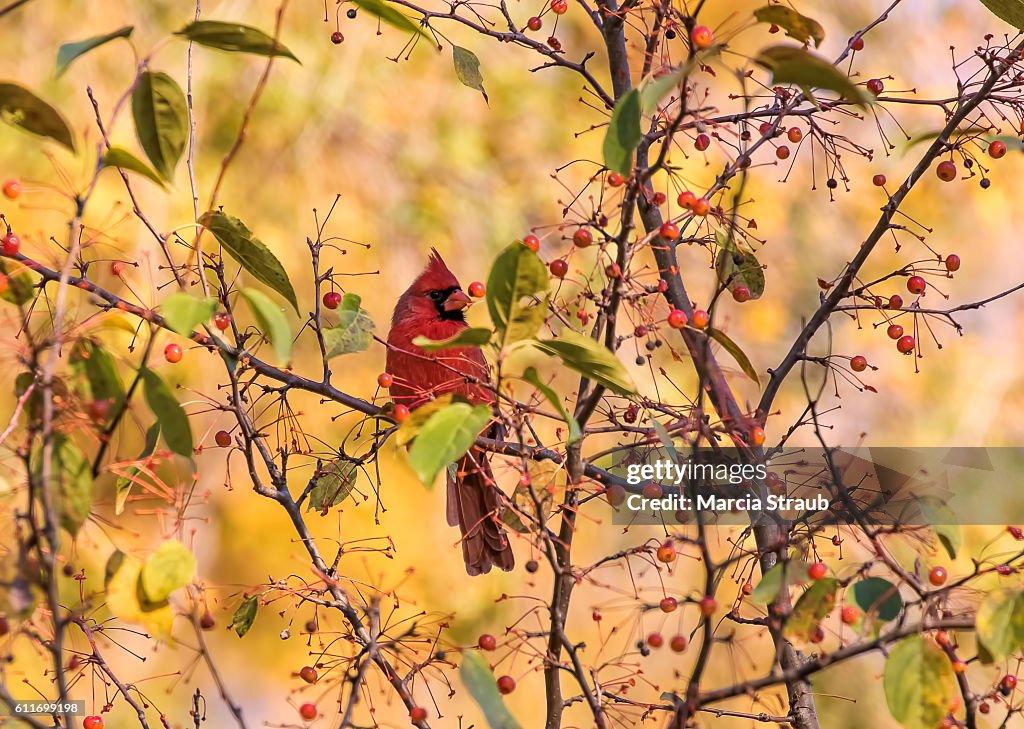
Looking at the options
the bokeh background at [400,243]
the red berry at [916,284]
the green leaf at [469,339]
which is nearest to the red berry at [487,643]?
the green leaf at [469,339]

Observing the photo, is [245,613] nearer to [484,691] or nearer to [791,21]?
[484,691]

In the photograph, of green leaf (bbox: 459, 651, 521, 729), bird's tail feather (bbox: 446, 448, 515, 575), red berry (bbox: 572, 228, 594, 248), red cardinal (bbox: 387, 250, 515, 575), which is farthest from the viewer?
red cardinal (bbox: 387, 250, 515, 575)

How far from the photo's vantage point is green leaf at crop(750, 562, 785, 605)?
127cm

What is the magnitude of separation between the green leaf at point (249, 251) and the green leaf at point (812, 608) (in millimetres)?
766

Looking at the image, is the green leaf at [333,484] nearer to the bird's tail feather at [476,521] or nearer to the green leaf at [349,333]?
the green leaf at [349,333]

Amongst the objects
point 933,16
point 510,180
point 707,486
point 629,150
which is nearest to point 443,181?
point 510,180

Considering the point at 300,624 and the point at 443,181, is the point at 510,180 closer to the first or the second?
the point at 443,181

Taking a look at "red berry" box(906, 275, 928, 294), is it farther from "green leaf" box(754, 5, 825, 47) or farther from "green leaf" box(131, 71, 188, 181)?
"green leaf" box(131, 71, 188, 181)

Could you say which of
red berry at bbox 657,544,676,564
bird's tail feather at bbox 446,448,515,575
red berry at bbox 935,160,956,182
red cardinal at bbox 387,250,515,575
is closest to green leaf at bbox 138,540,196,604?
red berry at bbox 657,544,676,564

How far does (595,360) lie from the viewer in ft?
4.17

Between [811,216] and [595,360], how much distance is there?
642 centimetres

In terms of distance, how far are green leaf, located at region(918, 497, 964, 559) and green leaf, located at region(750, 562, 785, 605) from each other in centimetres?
26

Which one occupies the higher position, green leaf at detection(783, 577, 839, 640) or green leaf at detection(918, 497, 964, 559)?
green leaf at detection(918, 497, 964, 559)

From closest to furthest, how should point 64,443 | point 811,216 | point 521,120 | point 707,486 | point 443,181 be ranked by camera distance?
point 64,443
point 707,486
point 443,181
point 521,120
point 811,216
